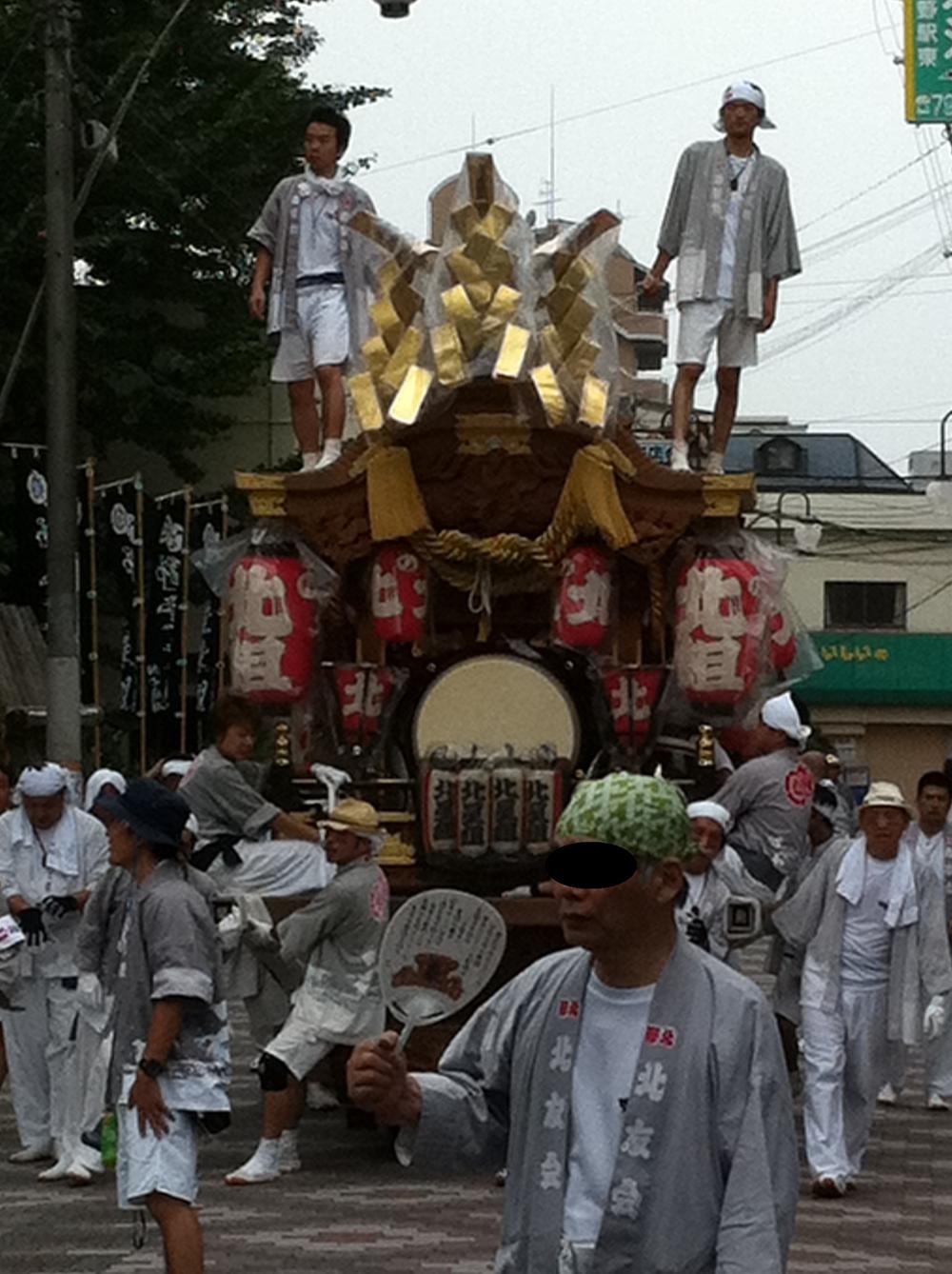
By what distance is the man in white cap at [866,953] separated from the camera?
13.3m

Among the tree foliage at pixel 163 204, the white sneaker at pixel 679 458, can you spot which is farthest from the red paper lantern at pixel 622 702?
the tree foliage at pixel 163 204

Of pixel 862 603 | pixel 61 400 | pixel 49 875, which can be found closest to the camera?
pixel 49 875

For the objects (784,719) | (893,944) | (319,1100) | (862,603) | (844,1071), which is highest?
(862,603)

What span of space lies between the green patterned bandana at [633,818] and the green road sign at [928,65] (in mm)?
19052

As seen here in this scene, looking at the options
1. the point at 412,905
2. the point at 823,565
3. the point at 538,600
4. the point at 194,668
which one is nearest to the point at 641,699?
the point at 538,600

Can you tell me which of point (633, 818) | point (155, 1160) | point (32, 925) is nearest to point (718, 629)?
point (32, 925)

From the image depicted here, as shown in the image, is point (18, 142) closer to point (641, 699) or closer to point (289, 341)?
point (289, 341)

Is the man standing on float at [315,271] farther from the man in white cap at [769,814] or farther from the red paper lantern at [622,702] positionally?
the man in white cap at [769,814]

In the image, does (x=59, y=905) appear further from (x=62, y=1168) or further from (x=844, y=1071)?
(x=844, y=1071)

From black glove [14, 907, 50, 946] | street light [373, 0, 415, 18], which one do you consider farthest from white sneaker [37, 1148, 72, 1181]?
street light [373, 0, 415, 18]

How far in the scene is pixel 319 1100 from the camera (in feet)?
52.6

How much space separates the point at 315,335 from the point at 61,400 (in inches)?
167

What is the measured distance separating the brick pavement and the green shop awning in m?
37.4

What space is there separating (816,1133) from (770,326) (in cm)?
529
